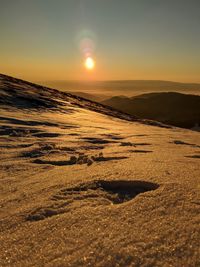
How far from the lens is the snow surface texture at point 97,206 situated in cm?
120

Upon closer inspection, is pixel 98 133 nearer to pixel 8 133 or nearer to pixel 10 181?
pixel 8 133

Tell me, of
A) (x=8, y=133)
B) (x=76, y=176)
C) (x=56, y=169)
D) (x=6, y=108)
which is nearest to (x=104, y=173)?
(x=76, y=176)

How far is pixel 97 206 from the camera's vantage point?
5.42 ft

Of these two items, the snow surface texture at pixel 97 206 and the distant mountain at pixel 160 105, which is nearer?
the snow surface texture at pixel 97 206

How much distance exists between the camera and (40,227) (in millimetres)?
1443

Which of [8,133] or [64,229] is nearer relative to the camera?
[64,229]

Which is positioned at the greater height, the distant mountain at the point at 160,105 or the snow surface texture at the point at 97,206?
the snow surface texture at the point at 97,206

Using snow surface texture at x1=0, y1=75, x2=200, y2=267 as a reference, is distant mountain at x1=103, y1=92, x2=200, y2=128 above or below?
below

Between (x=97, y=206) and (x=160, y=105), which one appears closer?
(x=97, y=206)

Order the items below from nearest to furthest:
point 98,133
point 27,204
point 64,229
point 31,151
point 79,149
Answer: point 64,229 → point 27,204 → point 31,151 → point 79,149 → point 98,133

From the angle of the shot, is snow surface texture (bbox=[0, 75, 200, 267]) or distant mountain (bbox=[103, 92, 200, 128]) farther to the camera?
distant mountain (bbox=[103, 92, 200, 128])

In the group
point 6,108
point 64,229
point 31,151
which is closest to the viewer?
point 64,229

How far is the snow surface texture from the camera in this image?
120cm

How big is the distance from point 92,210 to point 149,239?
396mm
